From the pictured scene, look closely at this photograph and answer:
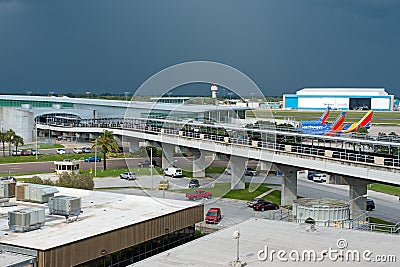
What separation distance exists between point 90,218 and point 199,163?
47075mm

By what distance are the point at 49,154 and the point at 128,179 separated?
86.3 feet

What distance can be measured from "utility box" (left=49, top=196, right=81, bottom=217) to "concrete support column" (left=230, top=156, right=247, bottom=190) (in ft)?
112

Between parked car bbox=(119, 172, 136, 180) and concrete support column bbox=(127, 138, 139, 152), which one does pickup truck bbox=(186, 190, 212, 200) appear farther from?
concrete support column bbox=(127, 138, 139, 152)

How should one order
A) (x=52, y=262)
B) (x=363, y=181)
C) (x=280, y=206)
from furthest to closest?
(x=280, y=206), (x=363, y=181), (x=52, y=262)

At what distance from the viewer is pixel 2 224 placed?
28562 mm

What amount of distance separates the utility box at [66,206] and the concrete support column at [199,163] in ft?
135

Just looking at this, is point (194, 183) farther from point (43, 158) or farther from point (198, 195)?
point (43, 158)

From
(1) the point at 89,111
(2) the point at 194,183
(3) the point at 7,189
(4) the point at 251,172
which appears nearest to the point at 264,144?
(2) the point at 194,183

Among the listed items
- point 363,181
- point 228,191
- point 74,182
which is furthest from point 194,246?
point 228,191

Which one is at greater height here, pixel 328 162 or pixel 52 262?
pixel 328 162

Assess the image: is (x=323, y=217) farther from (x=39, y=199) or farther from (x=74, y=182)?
(x=74, y=182)

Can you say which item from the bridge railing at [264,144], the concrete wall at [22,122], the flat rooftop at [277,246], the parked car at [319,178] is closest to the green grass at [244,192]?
the bridge railing at [264,144]

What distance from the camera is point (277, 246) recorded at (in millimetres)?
25141

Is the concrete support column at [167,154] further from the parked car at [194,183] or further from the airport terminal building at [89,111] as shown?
the parked car at [194,183]
